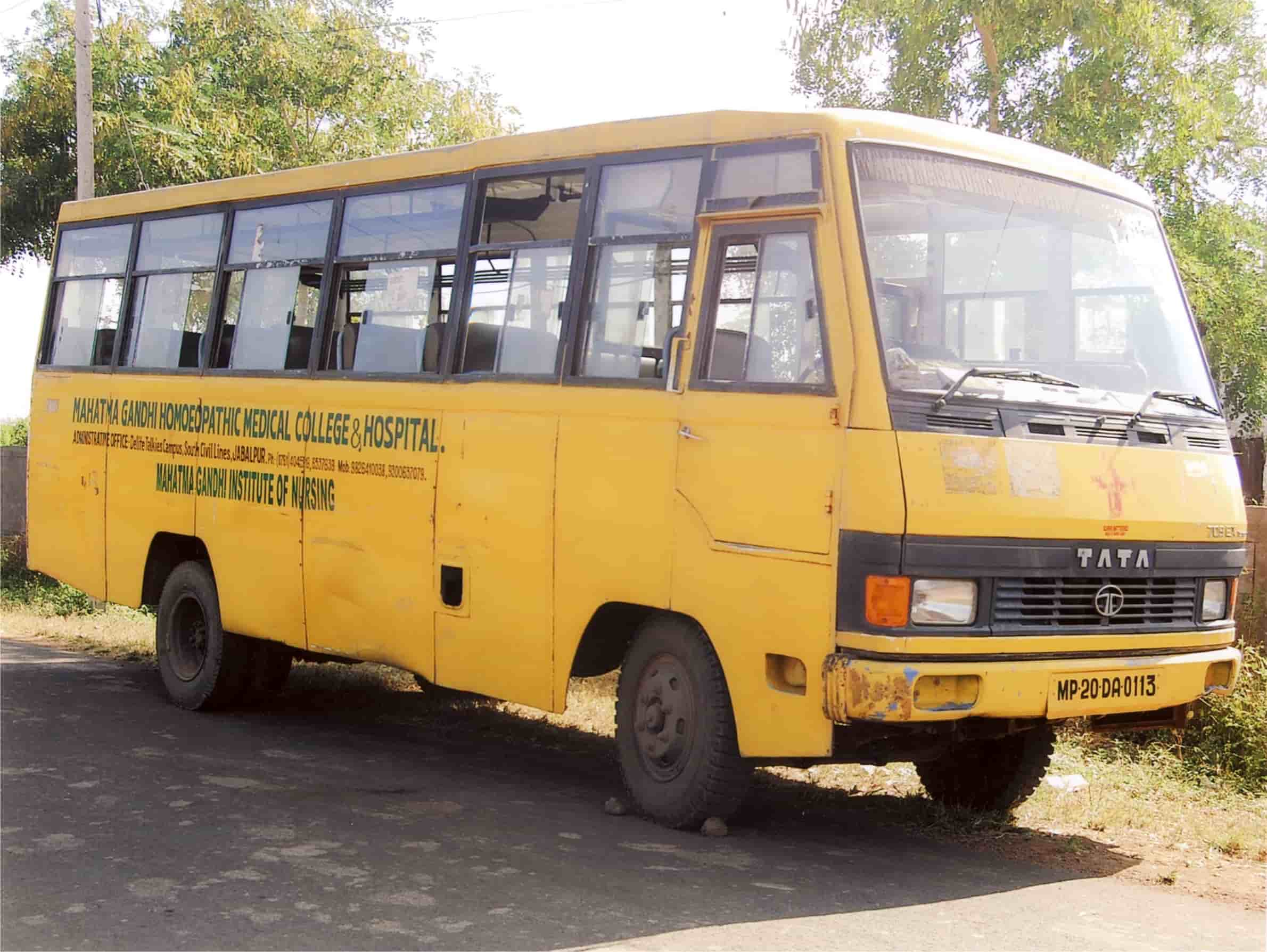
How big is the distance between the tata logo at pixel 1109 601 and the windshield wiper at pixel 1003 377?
846 millimetres

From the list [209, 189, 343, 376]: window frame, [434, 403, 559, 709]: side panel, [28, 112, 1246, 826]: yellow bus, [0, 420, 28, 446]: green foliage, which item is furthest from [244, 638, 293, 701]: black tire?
[0, 420, 28, 446]: green foliage

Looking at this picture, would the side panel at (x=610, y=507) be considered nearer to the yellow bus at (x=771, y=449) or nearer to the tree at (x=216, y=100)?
the yellow bus at (x=771, y=449)

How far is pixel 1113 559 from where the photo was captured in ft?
21.0

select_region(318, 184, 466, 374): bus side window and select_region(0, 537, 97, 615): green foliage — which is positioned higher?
select_region(318, 184, 466, 374): bus side window

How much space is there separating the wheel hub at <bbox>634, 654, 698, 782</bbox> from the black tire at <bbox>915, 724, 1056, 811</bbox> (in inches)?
58.6

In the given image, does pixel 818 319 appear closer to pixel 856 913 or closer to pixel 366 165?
pixel 856 913

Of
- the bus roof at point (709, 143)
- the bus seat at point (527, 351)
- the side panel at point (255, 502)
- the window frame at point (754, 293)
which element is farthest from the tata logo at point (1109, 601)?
the side panel at point (255, 502)

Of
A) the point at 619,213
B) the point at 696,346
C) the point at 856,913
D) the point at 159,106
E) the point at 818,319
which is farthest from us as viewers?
the point at 159,106

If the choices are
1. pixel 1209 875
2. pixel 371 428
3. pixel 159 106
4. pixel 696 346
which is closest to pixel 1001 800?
pixel 1209 875

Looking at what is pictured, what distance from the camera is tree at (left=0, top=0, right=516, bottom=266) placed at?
19.7 metres

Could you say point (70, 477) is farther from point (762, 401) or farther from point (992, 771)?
point (992, 771)

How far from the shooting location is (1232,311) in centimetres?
1526

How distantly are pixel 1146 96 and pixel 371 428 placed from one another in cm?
920

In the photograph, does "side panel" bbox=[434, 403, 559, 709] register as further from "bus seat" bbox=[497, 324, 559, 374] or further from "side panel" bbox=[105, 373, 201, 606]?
"side panel" bbox=[105, 373, 201, 606]
